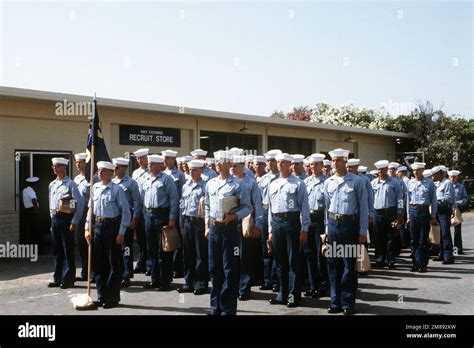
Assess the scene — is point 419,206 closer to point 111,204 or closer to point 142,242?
point 142,242

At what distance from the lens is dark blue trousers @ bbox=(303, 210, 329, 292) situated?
28.8 feet

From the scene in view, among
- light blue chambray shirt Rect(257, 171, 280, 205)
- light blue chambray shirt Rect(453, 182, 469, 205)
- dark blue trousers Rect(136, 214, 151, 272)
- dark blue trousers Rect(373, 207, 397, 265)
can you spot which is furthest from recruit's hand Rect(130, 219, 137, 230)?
light blue chambray shirt Rect(453, 182, 469, 205)

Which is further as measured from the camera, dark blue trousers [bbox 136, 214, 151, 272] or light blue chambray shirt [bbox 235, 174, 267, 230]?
dark blue trousers [bbox 136, 214, 151, 272]

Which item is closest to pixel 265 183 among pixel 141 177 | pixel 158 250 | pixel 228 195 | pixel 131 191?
pixel 158 250

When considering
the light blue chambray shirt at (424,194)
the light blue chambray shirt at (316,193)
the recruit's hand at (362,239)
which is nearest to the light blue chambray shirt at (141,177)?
the light blue chambray shirt at (316,193)

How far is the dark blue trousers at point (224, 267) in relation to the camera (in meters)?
7.03

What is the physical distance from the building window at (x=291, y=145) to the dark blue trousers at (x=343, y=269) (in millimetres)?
15461

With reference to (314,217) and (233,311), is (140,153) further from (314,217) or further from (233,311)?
(233,311)

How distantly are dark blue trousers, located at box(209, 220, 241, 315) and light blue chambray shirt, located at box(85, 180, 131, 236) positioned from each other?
1.45 m

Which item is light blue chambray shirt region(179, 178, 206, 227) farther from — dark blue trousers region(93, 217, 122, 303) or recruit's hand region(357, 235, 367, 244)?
recruit's hand region(357, 235, 367, 244)

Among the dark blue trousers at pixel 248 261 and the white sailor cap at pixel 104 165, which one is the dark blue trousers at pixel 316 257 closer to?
the dark blue trousers at pixel 248 261

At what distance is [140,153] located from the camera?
11.0 metres
